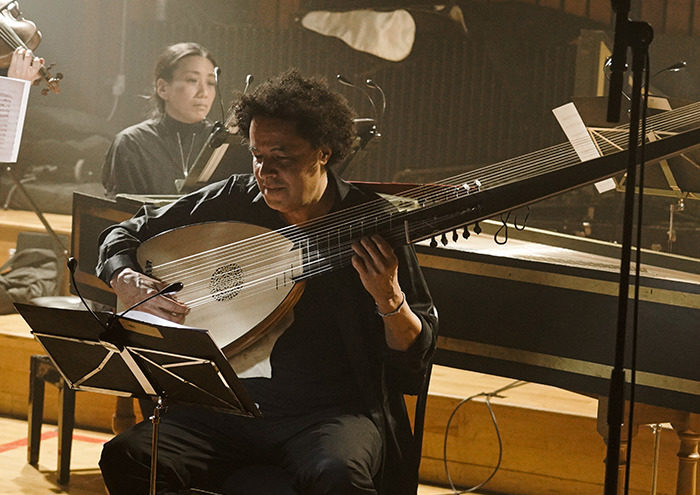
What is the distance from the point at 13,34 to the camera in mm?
4285

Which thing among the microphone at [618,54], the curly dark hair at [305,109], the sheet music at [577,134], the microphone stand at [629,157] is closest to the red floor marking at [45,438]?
the curly dark hair at [305,109]

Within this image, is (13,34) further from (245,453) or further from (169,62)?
(245,453)

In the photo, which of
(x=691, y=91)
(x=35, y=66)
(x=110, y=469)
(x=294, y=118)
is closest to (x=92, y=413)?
(x=35, y=66)

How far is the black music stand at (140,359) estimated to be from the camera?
1855 millimetres

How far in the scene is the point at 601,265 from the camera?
289cm

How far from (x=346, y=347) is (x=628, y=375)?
0.79 metres

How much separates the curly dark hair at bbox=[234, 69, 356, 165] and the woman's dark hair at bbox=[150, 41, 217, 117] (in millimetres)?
2077

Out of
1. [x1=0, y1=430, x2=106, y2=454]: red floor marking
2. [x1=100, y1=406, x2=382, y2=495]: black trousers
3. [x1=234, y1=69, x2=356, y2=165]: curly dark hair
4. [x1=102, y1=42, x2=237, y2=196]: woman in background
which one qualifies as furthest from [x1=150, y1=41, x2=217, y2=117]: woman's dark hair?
[x1=100, y1=406, x2=382, y2=495]: black trousers

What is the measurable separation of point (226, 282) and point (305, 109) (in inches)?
18.2

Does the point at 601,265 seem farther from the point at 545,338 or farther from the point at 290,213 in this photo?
the point at 290,213

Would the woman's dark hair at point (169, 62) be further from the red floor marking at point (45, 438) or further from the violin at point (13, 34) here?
the red floor marking at point (45, 438)

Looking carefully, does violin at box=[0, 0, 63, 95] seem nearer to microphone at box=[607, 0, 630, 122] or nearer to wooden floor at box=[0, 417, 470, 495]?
wooden floor at box=[0, 417, 470, 495]

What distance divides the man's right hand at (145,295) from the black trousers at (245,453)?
0.25m

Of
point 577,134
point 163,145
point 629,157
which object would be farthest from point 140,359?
point 163,145
